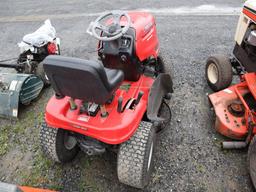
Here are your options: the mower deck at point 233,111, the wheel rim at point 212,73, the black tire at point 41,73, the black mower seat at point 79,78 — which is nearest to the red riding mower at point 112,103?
the black mower seat at point 79,78

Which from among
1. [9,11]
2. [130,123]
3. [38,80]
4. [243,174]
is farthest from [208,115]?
[9,11]

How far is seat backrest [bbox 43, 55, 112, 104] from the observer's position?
1.43 metres

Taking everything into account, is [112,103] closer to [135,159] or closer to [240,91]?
[135,159]

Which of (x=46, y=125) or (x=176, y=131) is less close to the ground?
(x=46, y=125)

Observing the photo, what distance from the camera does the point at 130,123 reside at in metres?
1.78

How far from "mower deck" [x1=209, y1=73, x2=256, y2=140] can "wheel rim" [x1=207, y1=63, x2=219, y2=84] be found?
0.36 metres

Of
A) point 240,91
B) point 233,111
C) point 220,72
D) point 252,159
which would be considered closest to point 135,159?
point 252,159

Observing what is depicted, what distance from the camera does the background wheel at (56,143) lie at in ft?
6.58

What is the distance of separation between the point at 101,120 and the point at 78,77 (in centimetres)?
49

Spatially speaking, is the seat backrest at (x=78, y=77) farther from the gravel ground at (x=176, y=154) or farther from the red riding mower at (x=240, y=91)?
the red riding mower at (x=240, y=91)

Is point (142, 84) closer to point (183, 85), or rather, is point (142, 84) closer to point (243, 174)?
point (183, 85)

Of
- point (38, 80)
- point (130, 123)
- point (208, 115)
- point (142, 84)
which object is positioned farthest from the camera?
point (38, 80)

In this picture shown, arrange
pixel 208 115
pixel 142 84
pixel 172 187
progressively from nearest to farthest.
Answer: pixel 172 187 → pixel 142 84 → pixel 208 115

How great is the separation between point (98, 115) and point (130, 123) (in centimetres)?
28
